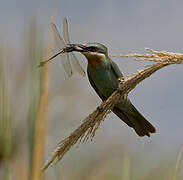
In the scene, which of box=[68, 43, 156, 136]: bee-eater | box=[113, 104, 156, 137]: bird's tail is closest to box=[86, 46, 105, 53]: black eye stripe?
box=[68, 43, 156, 136]: bee-eater

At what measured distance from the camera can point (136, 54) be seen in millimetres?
1207

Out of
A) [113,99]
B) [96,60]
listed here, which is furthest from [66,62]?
[96,60]

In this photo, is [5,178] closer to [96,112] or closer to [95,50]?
[96,112]

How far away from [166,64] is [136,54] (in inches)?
4.1

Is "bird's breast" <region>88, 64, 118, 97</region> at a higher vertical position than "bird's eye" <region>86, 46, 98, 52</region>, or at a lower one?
lower

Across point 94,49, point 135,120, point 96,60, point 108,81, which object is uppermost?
point 94,49

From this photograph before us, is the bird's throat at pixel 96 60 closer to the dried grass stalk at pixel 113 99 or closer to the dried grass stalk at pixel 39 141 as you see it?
the dried grass stalk at pixel 113 99

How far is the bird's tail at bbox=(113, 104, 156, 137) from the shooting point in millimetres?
2912

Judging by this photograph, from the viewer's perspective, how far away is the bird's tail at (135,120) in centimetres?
291

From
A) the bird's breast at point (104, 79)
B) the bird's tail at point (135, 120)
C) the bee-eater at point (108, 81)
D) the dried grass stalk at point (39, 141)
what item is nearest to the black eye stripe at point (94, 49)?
the bee-eater at point (108, 81)

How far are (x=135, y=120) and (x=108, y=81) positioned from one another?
1.18 feet

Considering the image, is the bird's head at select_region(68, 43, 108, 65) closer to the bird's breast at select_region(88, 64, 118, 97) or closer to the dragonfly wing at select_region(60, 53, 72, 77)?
the bird's breast at select_region(88, 64, 118, 97)

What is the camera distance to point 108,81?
313 cm

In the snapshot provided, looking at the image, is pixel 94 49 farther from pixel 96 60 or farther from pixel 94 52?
pixel 96 60
